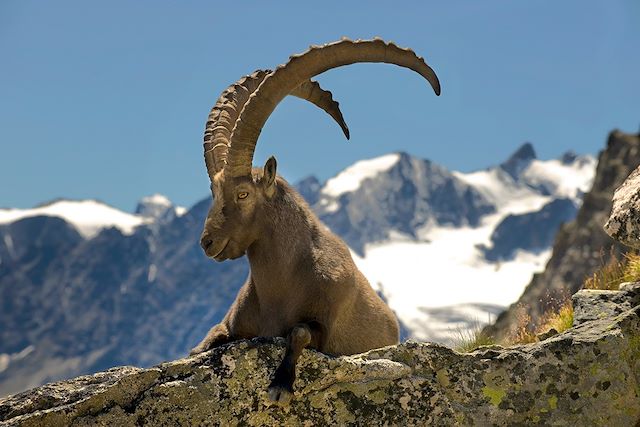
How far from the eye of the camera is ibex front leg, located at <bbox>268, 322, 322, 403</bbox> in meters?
8.02

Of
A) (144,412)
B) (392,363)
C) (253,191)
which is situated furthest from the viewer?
(253,191)

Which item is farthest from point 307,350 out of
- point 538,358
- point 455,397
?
point 538,358

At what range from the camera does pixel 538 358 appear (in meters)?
8.61

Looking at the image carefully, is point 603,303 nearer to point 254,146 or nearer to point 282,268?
point 282,268

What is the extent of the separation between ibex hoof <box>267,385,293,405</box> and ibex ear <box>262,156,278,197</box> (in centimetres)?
351

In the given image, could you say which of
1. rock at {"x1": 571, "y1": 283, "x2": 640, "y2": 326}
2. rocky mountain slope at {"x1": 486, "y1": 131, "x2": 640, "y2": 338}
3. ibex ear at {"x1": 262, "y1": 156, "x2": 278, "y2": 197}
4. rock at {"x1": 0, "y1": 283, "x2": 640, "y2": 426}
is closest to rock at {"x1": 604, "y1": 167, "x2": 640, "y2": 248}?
rock at {"x1": 571, "y1": 283, "x2": 640, "y2": 326}

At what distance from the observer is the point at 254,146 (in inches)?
427

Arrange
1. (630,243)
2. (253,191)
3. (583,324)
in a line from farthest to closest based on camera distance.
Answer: (253,191)
(630,243)
(583,324)

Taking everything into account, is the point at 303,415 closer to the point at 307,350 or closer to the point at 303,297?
the point at 307,350

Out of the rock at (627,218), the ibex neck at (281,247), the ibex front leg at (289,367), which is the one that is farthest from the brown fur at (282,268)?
the rock at (627,218)

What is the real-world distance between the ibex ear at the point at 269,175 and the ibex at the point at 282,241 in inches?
0.5

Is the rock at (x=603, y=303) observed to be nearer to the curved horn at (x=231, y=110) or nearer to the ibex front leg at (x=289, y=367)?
the ibex front leg at (x=289, y=367)

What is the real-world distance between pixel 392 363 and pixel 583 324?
2.40 m

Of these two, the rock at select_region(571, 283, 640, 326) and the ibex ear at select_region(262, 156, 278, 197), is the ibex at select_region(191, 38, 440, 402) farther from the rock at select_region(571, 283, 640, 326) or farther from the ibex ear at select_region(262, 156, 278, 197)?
the rock at select_region(571, 283, 640, 326)
